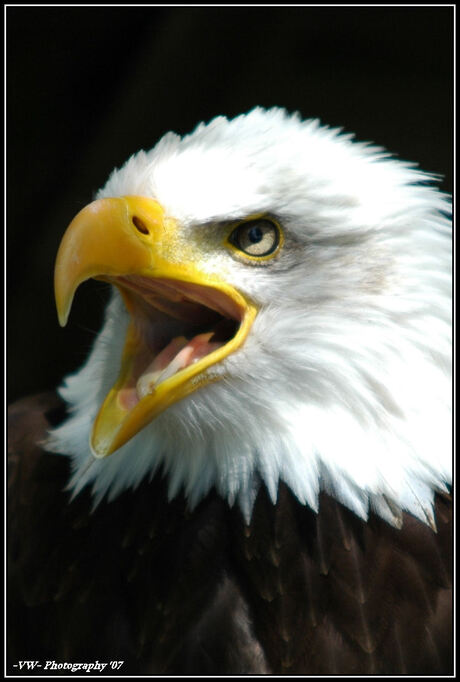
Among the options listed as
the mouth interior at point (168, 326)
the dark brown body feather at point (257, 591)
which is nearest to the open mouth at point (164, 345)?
the mouth interior at point (168, 326)

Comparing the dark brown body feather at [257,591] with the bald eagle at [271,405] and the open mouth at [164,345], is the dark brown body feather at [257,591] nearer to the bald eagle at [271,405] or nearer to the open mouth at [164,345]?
the bald eagle at [271,405]

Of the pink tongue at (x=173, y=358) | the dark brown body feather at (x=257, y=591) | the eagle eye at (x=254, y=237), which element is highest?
the eagle eye at (x=254, y=237)

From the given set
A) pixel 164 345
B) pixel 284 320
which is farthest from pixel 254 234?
pixel 164 345

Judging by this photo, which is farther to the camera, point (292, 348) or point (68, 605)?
point (68, 605)

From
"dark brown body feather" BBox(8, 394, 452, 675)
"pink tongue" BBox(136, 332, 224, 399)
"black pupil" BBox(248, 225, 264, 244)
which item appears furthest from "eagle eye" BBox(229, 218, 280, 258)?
"dark brown body feather" BBox(8, 394, 452, 675)

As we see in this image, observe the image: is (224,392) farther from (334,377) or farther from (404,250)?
(404,250)

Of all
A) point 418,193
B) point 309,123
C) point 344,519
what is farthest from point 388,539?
point 309,123

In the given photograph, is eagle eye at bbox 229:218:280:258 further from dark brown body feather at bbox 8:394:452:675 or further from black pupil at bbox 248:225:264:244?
dark brown body feather at bbox 8:394:452:675

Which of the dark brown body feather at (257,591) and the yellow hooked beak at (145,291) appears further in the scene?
the dark brown body feather at (257,591)
